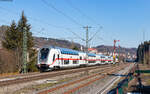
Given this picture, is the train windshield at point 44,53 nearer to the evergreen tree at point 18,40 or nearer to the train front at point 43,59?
the train front at point 43,59

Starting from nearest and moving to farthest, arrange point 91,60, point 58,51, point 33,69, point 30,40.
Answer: point 58,51 < point 33,69 < point 30,40 < point 91,60

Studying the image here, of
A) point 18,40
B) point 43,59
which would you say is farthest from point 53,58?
point 18,40

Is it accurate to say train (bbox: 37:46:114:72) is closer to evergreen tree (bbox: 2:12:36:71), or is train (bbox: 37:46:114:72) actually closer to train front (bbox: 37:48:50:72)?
train front (bbox: 37:48:50:72)

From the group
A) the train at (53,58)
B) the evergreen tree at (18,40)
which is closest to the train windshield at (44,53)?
the train at (53,58)

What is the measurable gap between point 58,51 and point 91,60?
25.1 m

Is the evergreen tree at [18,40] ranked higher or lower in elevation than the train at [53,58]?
higher

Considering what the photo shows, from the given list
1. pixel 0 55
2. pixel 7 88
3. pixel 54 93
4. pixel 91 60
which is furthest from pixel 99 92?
pixel 91 60

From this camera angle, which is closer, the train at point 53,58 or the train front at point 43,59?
the train front at point 43,59

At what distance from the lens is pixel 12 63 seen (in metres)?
32.3

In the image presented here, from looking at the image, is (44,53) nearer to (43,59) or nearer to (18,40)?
(43,59)

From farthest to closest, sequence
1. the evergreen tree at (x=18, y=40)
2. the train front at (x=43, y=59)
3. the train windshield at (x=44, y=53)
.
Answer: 1. the evergreen tree at (x=18, y=40)
2. the train windshield at (x=44, y=53)
3. the train front at (x=43, y=59)

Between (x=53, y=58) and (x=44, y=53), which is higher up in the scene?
(x=44, y=53)

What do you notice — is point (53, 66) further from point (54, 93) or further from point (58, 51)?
point (54, 93)

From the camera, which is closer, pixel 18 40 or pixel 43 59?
pixel 43 59
